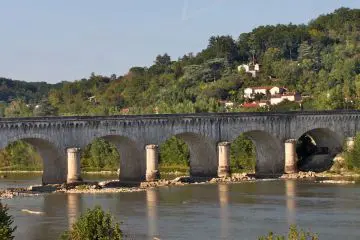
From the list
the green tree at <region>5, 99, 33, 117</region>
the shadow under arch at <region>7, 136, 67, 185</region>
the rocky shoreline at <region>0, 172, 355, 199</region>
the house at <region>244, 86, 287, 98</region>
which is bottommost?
the rocky shoreline at <region>0, 172, 355, 199</region>

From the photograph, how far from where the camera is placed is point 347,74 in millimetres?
102062

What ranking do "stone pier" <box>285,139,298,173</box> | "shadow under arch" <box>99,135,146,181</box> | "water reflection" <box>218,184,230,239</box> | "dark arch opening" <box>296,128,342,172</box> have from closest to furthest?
"water reflection" <box>218,184,230,239</box> → "shadow under arch" <box>99,135,146,181</box> → "stone pier" <box>285,139,298,173</box> → "dark arch opening" <box>296,128,342,172</box>

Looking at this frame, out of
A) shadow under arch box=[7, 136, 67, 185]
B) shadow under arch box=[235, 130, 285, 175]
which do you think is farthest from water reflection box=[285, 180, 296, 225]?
shadow under arch box=[7, 136, 67, 185]

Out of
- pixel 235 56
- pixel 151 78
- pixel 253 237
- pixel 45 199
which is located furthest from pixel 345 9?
pixel 253 237

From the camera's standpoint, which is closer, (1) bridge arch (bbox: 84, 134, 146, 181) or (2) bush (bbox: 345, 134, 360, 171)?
(1) bridge arch (bbox: 84, 134, 146, 181)

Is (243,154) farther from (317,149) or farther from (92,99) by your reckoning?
(92,99)

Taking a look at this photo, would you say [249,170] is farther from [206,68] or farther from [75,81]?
[75,81]

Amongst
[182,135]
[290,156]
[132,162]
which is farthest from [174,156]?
[132,162]

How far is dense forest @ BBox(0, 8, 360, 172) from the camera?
104888mm

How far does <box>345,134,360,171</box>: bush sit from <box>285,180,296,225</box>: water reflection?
6545 mm

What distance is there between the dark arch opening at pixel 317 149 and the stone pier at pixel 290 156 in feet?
9.31

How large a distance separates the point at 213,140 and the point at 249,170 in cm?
870

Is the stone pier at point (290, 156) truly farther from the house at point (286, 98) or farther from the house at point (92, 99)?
the house at point (92, 99)

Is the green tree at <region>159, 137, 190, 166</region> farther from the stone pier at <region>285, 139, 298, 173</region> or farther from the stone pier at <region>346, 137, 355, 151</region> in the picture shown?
the stone pier at <region>346, 137, 355, 151</region>
